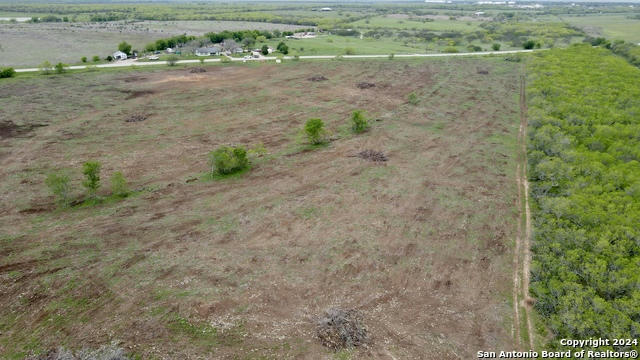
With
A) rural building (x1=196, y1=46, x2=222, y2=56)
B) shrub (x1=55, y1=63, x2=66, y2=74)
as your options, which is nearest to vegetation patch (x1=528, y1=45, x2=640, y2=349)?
rural building (x1=196, y1=46, x2=222, y2=56)

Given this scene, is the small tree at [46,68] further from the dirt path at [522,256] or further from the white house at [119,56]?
the dirt path at [522,256]

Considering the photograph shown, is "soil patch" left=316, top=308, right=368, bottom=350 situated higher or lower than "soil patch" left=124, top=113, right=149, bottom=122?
lower

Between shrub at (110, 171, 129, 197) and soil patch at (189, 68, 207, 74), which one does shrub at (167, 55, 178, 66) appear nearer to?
soil patch at (189, 68, 207, 74)

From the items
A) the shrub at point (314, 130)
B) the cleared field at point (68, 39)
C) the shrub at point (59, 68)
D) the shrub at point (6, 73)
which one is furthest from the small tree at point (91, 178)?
the cleared field at point (68, 39)

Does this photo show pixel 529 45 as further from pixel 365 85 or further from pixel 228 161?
pixel 228 161

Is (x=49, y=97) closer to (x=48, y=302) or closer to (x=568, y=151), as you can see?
(x=48, y=302)

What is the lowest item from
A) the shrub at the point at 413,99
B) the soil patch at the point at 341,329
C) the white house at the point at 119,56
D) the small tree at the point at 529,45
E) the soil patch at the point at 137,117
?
the soil patch at the point at 341,329

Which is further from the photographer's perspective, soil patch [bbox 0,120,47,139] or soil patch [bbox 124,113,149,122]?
soil patch [bbox 124,113,149,122]
